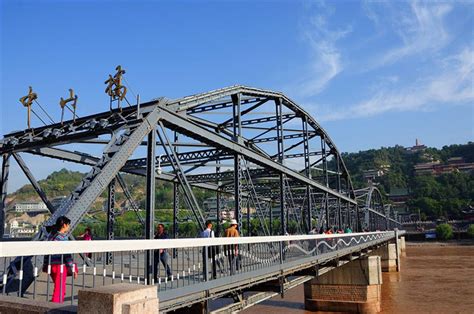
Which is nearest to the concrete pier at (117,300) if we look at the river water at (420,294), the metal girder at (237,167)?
the metal girder at (237,167)

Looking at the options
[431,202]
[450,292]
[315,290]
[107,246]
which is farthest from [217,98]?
[431,202]

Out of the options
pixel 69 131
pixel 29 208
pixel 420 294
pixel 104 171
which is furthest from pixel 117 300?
pixel 29 208

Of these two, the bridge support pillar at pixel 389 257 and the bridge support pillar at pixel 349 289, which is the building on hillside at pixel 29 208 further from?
the bridge support pillar at pixel 389 257

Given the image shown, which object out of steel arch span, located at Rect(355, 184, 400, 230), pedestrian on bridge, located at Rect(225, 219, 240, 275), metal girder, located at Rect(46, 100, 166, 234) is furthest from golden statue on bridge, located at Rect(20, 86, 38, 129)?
steel arch span, located at Rect(355, 184, 400, 230)

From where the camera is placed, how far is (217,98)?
1511 cm

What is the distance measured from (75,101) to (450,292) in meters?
36.4

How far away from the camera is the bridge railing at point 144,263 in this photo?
194 inches

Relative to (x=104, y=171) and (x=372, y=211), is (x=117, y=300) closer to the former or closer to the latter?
(x=104, y=171)

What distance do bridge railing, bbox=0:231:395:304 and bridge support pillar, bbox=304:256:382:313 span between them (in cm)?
1271

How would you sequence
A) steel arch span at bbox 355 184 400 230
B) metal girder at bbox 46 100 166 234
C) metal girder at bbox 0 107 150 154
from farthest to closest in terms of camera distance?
steel arch span at bbox 355 184 400 230, metal girder at bbox 0 107 150 154, metal girder at bbox 46 100 166 234

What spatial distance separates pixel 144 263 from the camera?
10070mm

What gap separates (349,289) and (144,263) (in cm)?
2265

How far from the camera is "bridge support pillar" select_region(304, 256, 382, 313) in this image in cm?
2830

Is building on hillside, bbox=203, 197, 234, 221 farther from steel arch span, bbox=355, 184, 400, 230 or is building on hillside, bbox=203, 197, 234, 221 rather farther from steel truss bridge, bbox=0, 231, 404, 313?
steel arch span, bbox=355, 184, 400, 230
